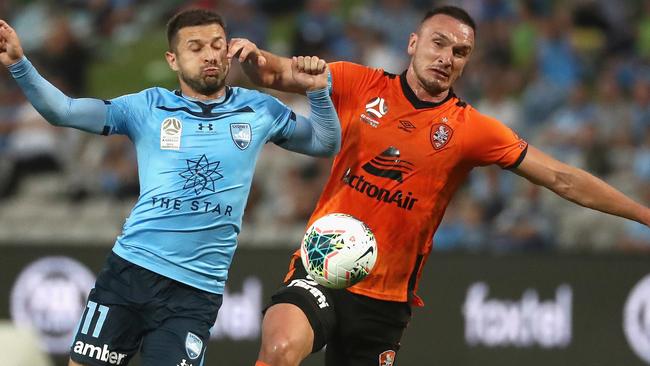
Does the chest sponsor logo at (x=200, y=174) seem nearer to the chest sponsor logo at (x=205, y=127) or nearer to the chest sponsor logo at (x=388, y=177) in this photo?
the chest sponsor logo at (x=205, y=127)

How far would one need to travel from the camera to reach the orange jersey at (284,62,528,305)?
642cm

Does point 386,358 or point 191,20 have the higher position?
point 191,20

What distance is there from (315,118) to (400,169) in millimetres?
644

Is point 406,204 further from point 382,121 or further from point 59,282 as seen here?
point 59,282

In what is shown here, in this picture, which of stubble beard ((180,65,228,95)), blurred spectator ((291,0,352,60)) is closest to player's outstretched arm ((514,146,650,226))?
stubble beard ((180,65,228,95))

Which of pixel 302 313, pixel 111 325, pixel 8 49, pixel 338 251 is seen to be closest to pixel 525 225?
pixel 302 313

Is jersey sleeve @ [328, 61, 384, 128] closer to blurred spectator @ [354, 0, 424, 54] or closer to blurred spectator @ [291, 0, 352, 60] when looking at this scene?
blurred spectator @ [291, 0, 352, 60]

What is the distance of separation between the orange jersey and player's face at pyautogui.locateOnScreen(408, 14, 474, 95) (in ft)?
0.43

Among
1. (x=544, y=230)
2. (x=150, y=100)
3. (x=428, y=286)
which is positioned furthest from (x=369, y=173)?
(x=544, y=230)

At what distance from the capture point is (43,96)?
18.5 feet

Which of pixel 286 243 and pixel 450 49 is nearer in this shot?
pixel 450 49

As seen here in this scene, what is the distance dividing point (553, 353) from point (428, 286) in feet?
4.28

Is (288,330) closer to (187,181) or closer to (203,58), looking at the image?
(187,181)

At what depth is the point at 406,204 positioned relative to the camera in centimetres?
642
